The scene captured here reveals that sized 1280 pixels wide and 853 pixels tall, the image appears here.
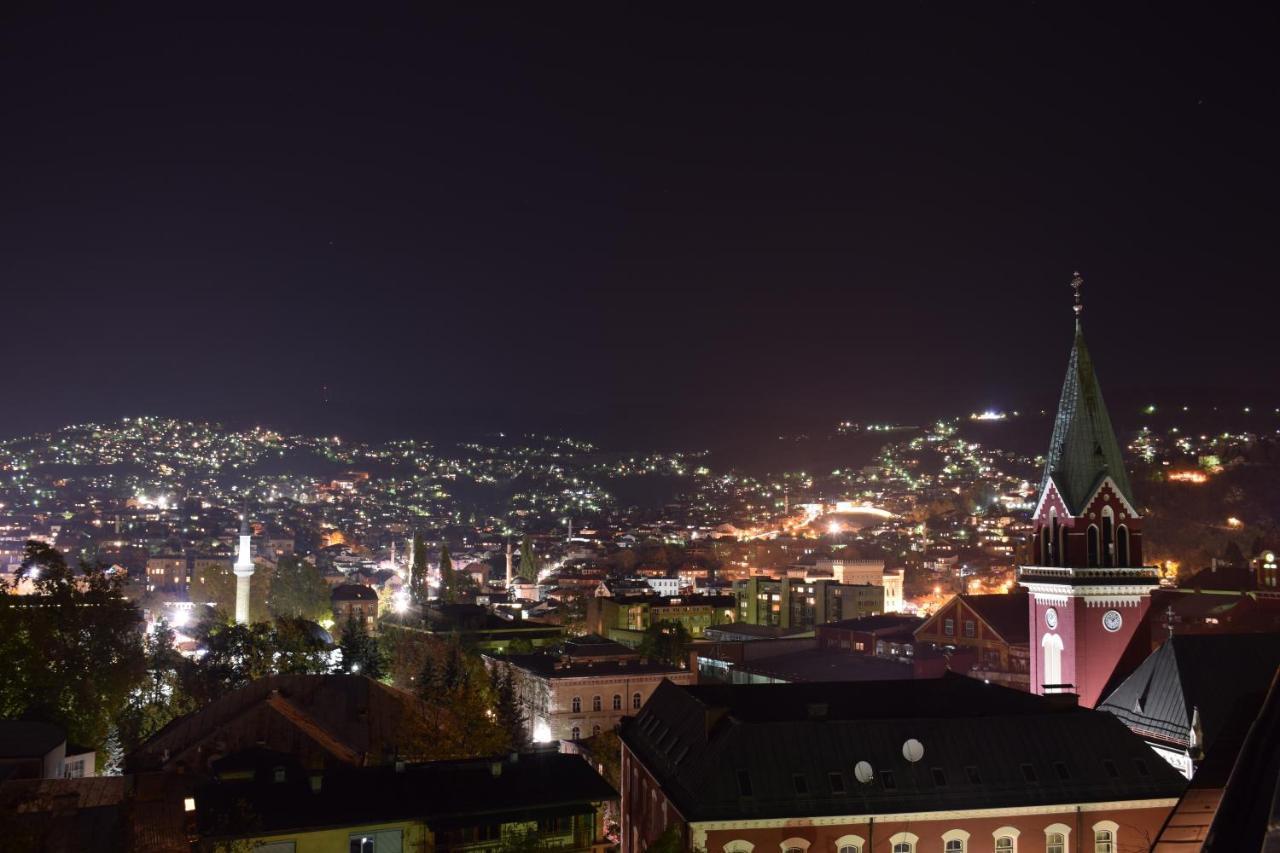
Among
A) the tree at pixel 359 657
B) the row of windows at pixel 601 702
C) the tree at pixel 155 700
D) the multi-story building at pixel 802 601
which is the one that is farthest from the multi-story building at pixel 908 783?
the multi-story building at pixel 802 601

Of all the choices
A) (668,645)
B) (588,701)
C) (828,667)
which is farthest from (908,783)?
(668,645)

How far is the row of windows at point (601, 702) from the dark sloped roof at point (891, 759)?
3133 cm

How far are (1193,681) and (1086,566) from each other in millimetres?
5105

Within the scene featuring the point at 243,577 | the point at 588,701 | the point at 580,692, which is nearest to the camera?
the point at 580,692

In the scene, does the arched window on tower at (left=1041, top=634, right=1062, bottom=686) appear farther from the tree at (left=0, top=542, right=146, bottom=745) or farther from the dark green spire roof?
the tree at (left=0, top=542, right=146, bottom=745)

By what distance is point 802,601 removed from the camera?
109 m

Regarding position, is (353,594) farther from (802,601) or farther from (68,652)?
(68,652)

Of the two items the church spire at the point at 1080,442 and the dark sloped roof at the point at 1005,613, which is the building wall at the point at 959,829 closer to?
the church spire at the point at 1080,442

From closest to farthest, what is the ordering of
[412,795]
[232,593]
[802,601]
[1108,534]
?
1. [412,795]
2. [1108,534]
3. [802,601]
4. [232,593]

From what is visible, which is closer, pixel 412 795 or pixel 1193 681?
pixel 412 795

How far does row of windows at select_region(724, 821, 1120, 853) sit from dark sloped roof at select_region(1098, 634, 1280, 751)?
4264mm

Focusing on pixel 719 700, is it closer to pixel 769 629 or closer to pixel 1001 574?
pixel 769 629

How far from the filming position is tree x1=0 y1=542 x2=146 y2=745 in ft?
153

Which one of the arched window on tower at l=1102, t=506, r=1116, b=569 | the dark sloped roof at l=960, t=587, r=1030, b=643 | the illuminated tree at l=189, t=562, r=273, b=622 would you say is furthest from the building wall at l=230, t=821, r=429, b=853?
the illuminated tree at l=189, t=562, r=273, b=622
